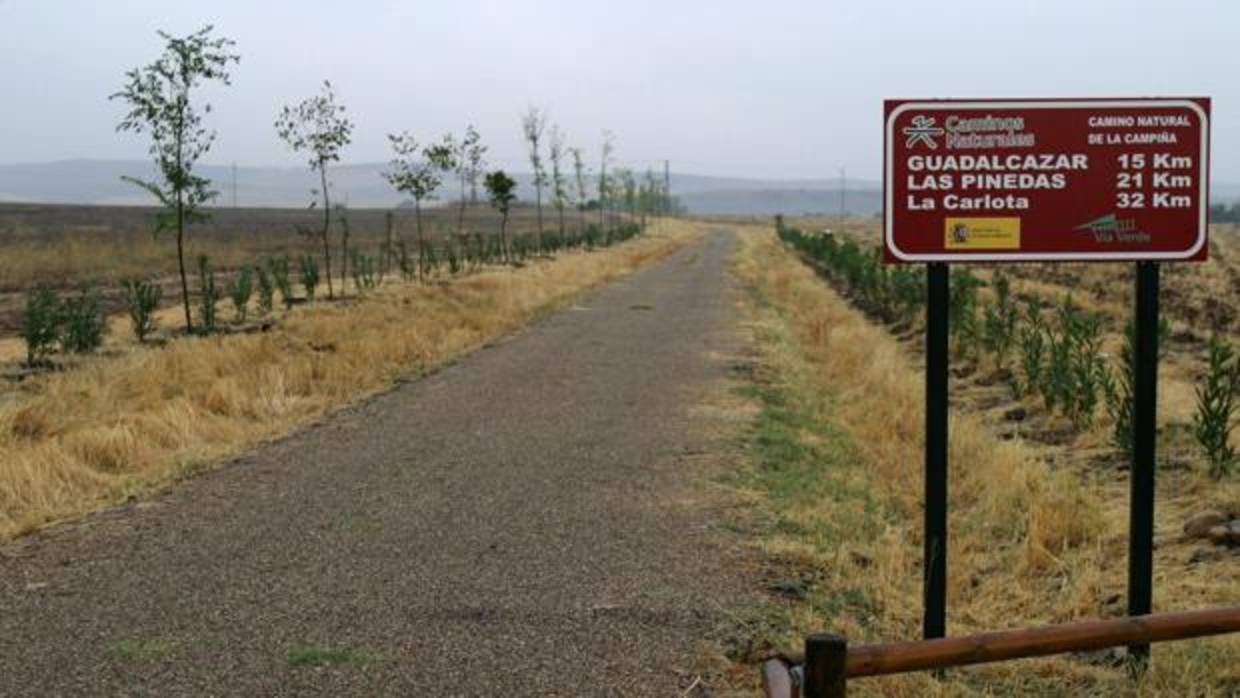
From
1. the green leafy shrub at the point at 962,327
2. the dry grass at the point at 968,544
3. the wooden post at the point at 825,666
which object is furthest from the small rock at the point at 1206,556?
the green leafy shrub at the point at 962,327

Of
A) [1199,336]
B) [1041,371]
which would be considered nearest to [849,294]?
[1199,336]

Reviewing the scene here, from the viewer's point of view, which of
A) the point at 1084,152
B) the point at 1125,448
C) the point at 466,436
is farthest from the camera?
the point at 466,436

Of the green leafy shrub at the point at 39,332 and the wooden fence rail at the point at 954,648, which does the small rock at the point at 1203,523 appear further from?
the green leafy shrub at the point at 39,332

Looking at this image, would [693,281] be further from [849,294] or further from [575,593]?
[575,593]

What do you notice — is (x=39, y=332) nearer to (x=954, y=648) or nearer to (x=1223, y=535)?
(x=1223, y=535)

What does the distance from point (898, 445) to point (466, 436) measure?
325 centimetres

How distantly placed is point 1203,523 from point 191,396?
298 inches

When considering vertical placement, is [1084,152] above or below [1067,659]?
above

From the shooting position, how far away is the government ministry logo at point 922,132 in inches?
165

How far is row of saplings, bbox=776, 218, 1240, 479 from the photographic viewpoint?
821 centimetres

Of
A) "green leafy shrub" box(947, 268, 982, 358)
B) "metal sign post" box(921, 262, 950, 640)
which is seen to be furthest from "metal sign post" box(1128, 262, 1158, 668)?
"green leafy shrub" box(947, 268, 982, 358)

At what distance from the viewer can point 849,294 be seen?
2786 centimetres

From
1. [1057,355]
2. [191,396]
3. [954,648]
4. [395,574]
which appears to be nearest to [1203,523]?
[954,648]

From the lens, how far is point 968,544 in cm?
641
